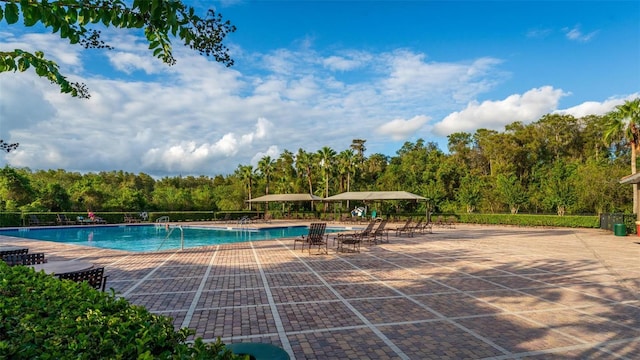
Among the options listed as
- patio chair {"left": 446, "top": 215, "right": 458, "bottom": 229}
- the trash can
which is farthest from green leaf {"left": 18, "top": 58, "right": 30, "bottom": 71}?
patio chair {"left": 446, "top": 215, "right": 458, "bottom": 229}

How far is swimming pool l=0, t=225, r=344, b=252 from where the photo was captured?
1866cm

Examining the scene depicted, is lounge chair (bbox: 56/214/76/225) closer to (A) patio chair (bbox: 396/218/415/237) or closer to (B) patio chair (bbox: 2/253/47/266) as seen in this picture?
(B) patio chair (bbox: 2/253/47/266)

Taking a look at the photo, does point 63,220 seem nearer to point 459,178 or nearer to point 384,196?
point 384,196

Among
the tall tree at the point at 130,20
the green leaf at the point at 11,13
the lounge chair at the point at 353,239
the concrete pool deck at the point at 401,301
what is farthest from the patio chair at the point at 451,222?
the green leaf at the point at 11,13

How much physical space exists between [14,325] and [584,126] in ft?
174

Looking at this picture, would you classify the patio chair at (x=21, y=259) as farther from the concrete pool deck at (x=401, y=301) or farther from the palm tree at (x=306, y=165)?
the palm tree at (x=306, y=165)

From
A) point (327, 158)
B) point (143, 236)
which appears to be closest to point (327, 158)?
point (327, 158)

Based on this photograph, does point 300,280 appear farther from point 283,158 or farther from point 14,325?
point 283,158

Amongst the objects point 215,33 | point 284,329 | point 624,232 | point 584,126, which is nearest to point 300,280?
point 284,329

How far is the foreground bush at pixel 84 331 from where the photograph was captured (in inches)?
75.9

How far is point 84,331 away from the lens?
2205 millimetres

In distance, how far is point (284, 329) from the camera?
190 inches

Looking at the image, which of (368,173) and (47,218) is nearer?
(47,218)

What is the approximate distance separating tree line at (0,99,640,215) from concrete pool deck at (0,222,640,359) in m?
18.0
